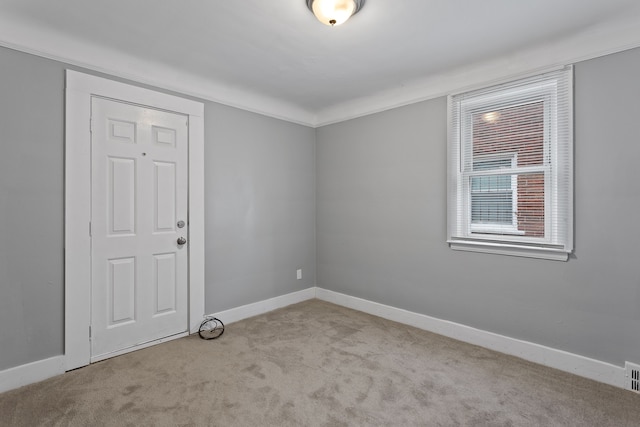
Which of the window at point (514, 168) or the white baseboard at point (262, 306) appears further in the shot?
the white baseboard at point (262, 306)

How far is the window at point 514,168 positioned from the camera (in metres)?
2.42

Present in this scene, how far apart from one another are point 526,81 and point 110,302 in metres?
3.80

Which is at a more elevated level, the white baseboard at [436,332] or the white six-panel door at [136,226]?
the white six-panel door at [136,226]

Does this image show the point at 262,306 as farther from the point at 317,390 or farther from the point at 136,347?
the point at 317,390

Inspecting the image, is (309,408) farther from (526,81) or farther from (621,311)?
(526,81)

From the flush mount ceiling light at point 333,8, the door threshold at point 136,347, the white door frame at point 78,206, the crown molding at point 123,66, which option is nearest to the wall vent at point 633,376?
the flush mount ceiling light at point 333,8

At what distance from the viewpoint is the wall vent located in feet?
6.99

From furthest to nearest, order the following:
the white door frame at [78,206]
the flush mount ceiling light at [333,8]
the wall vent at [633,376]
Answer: the white door frame at [78,206]
the wall vent at [633,376]
the flush mount ceiling light at [333,8]

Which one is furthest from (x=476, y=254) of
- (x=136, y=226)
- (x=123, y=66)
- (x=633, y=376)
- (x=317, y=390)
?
(x=123, y=66)

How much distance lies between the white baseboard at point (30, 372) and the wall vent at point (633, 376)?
13.0ft

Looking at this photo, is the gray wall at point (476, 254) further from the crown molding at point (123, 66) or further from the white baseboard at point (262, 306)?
the crown molding at point (123, 66)

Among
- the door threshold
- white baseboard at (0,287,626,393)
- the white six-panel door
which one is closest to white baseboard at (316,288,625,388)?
white baseboard at (0,287,626,393)

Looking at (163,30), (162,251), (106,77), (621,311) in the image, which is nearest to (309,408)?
(162,251)

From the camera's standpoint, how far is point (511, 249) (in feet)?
8.74
